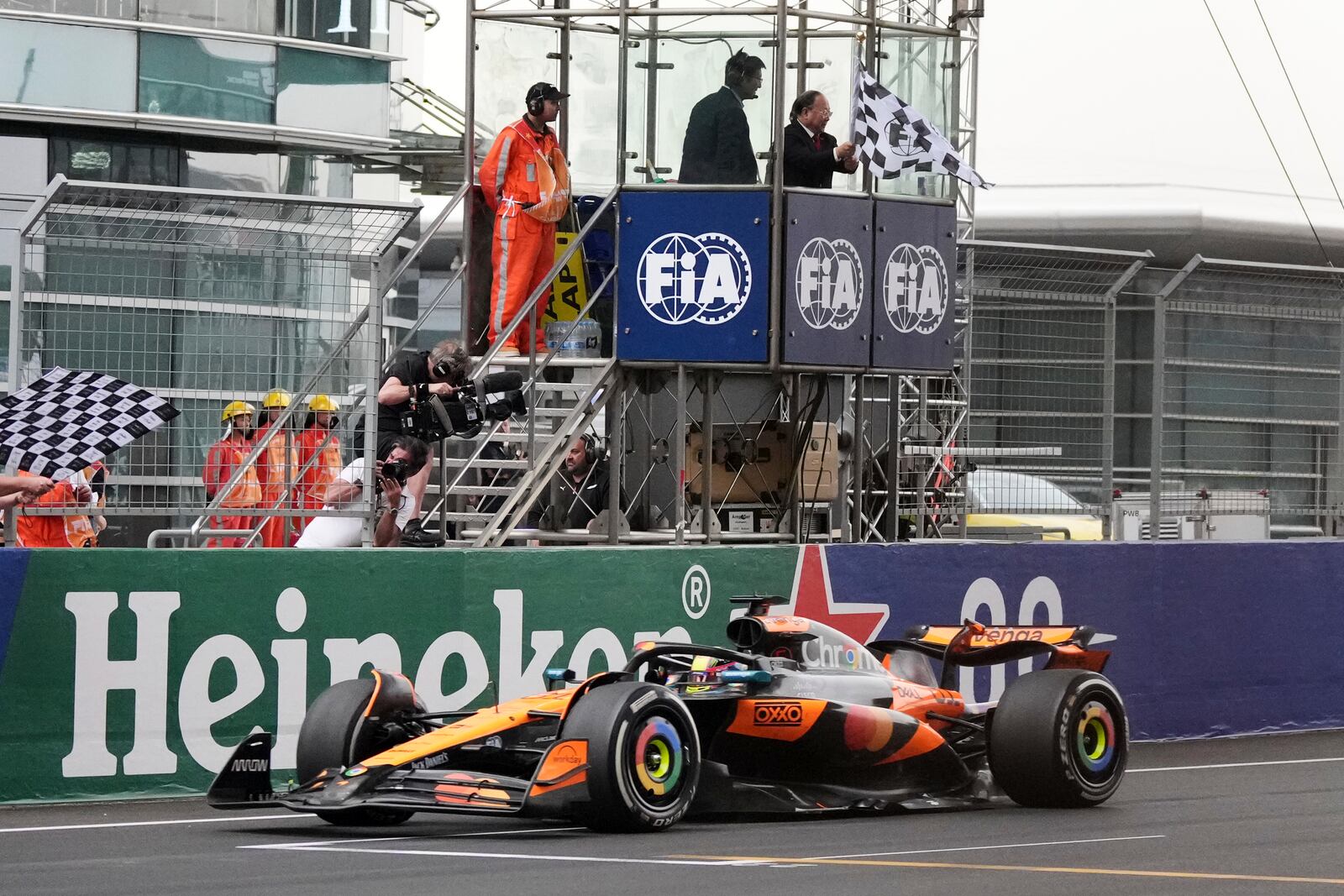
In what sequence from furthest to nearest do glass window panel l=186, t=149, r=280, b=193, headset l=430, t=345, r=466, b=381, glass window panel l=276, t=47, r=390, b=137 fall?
glass window panel l=276, t=47, r=390, b=137
glass window panel l=186, t=149, r=280, b=193
headset l=430, t=345, r=466, b=381

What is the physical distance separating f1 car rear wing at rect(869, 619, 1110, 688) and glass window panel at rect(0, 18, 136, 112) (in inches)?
570

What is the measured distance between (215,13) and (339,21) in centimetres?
152

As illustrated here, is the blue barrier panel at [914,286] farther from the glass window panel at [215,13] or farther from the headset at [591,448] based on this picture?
the glass window panel at [215,13]

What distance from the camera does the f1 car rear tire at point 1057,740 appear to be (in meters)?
9.77

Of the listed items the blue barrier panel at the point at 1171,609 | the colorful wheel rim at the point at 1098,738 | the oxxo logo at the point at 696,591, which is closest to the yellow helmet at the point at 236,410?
the oxxo logo at the point at 696,591

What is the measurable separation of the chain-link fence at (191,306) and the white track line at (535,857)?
3.03 meters

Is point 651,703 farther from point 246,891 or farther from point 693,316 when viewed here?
point 693,316

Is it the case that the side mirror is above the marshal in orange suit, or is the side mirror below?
below

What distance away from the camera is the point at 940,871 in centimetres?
788

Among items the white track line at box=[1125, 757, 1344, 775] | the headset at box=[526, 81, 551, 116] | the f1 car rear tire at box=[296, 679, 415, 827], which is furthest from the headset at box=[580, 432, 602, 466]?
the f1 car rear tire at box=[296, 679, 415, 827]

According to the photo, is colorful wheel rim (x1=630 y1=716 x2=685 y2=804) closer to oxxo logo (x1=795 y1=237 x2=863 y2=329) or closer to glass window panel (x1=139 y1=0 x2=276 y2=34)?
oxxo logo (x1=795 y1=237 x2=863 y2=329)

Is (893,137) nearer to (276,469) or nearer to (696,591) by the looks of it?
(696,591)

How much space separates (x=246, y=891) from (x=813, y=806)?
2957 millimetres

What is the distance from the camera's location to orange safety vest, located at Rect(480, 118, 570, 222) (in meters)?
14.4
